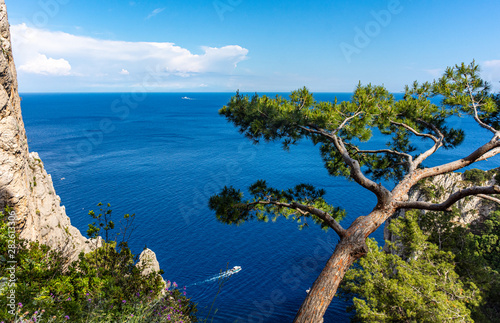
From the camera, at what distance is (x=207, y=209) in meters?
36.6

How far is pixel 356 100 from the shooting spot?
8102 mm

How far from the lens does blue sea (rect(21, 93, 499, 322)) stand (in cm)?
2427

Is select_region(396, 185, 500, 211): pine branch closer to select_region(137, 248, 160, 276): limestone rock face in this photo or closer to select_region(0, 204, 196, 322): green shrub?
select_region(0, 204, 196, 322): green shrub

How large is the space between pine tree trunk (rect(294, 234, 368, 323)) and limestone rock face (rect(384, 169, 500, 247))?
935 inches

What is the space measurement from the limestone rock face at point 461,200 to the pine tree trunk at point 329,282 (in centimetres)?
2376

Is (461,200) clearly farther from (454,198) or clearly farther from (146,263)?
(146,263)

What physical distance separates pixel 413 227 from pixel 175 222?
25.2 m

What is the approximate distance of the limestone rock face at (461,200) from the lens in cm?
2677

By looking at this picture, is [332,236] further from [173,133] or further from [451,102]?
[173,133]

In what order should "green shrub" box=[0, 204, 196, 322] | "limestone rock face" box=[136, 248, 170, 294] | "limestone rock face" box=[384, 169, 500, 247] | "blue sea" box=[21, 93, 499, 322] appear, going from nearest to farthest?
"green shrub" box=[0, 204, 196, 322] → "limestone rock face" box=[136, 248, 170, 294] → "blue sea" box=[21, 93, 499, 322] → "limestone rock face" box=[384, 169, 500, 247]

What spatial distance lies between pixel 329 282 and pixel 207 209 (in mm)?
32550

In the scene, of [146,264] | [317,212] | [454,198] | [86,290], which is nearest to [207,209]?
[146,264]

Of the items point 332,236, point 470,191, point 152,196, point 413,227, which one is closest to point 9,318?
point 470,191

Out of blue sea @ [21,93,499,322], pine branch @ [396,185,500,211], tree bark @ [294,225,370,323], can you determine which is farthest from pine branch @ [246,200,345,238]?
blue sea @ [21,93,499,322]
